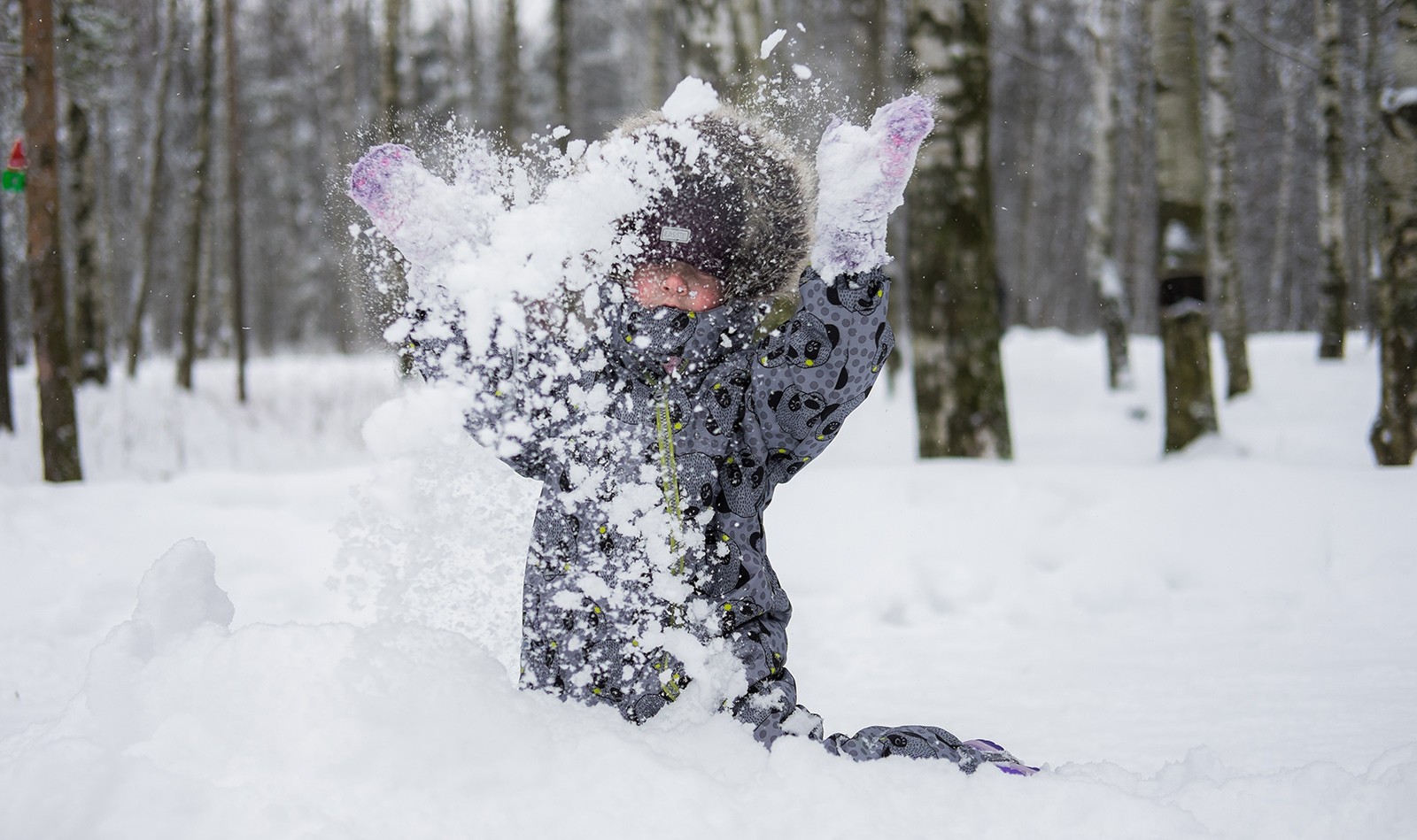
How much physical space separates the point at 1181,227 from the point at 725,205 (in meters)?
4.79

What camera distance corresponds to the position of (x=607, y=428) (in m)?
1.83

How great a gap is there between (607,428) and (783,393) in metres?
0.36

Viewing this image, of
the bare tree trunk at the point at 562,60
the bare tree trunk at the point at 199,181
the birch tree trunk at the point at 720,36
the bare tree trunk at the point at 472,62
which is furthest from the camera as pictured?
the bare tree trunk at the point at 472,62

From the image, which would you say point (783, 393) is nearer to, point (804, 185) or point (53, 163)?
point (804, 185)

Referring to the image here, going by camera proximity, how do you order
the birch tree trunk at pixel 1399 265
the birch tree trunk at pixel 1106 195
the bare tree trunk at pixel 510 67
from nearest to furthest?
1. the birch tree trunk at pixel 1399 265
2. the birch tree trunk at pixel 1106 195
3. the bare tree trunk at pixel 510 67

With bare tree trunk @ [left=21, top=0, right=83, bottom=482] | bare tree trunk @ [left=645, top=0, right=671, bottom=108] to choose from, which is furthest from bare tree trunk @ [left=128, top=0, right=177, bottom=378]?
bare tree trunk @ [left=21, top=0, right=83, bottom=482]

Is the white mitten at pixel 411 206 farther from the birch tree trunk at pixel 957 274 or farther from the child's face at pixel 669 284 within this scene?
the birch tree trunk at pixel 957 274

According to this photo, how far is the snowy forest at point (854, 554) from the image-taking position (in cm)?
149

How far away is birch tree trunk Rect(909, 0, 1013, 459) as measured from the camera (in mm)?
4938

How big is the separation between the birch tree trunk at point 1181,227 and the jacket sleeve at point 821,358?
441 cm

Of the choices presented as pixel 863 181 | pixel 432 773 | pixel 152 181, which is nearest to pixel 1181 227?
pixel 863 181

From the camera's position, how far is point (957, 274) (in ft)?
16.2

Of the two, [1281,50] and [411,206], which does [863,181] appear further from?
[1281,50]

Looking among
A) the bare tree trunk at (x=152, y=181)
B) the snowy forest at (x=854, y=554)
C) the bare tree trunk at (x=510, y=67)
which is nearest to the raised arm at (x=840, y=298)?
the snowy forest at (x=854, y=554)
